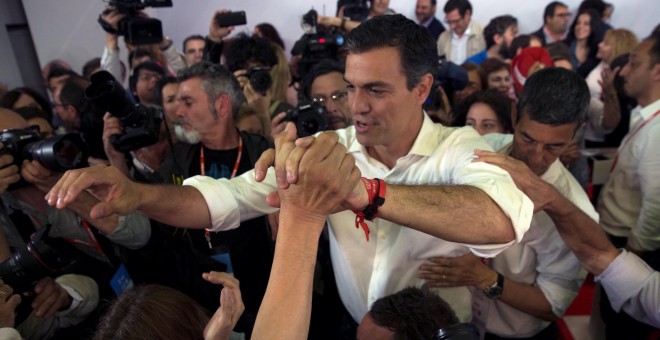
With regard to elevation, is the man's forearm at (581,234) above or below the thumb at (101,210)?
below

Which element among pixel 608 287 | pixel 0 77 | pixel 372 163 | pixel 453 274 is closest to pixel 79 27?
pixel 0 77

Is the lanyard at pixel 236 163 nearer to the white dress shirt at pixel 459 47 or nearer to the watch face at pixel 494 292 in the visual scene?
the watch face at pixel 494 292

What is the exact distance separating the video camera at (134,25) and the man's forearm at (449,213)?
8.08 ft

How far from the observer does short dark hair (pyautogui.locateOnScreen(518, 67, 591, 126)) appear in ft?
4.88

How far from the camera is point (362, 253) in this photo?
1.52 m

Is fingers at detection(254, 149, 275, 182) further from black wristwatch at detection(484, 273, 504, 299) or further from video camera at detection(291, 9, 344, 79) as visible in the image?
video camera at detection(291, 9, 344, 79)

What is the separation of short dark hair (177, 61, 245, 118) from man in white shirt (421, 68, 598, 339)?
1.33 metres

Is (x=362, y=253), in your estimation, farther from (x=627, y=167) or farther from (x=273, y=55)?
(x=273, y=55)

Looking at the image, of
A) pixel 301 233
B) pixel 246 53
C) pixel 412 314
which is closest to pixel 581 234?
pixel 412 314

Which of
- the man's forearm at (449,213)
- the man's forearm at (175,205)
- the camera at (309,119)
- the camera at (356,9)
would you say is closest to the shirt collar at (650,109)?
the camera at (309,119)

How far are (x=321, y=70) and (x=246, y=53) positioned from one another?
0.69 m

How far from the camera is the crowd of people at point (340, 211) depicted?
93cm

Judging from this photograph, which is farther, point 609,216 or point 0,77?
point 0,77

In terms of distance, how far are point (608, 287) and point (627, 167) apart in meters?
0.91
